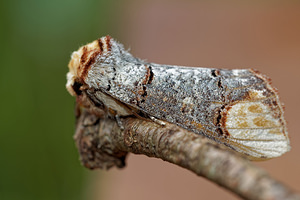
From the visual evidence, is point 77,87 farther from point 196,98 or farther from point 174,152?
point 174,152

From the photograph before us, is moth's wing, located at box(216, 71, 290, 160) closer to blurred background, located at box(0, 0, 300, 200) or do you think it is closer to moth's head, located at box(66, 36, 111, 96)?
moth's head, located at box(66, 36, 111, 96)

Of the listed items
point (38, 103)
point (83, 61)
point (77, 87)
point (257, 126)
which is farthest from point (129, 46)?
point (38, 103)

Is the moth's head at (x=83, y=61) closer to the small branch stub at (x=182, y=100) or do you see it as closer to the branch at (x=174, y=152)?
the small branch stub at (x=182, y=100)

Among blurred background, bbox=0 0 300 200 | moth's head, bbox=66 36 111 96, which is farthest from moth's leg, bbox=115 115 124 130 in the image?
blurred background, bbox=0 0 300 200

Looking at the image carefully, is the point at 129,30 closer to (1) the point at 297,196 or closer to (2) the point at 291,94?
(2) the point at 291,94

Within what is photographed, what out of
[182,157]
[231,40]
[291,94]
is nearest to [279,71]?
[291,94]
